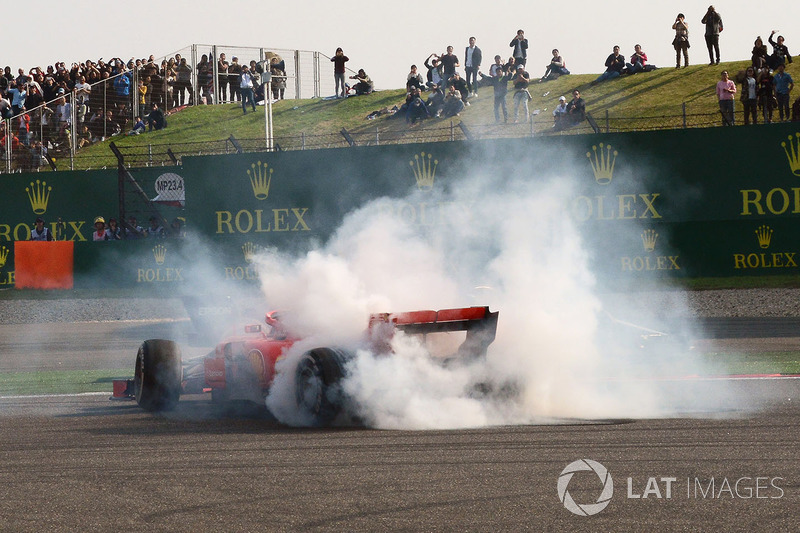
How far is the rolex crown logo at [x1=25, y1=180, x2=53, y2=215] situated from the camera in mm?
26500

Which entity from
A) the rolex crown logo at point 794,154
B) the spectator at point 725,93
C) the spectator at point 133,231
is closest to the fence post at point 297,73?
the spectator at point 133,231

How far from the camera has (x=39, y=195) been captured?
26562 mm

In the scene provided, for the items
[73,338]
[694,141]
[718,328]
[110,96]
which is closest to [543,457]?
[718,328]

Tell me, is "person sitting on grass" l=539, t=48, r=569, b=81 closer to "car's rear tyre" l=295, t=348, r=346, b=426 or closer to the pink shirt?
the pink shirt

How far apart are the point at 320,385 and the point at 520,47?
78.6ft

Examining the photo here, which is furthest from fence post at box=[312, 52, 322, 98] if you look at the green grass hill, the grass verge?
the grass verge

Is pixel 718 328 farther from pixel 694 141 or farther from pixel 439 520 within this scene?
pixel 439 520

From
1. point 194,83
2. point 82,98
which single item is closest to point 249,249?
point 82,98

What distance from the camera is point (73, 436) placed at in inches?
341

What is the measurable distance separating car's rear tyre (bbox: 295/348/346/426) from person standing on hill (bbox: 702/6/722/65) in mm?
23555

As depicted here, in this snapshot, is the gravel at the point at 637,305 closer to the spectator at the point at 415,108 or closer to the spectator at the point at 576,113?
the spectator at the point at 576,113
